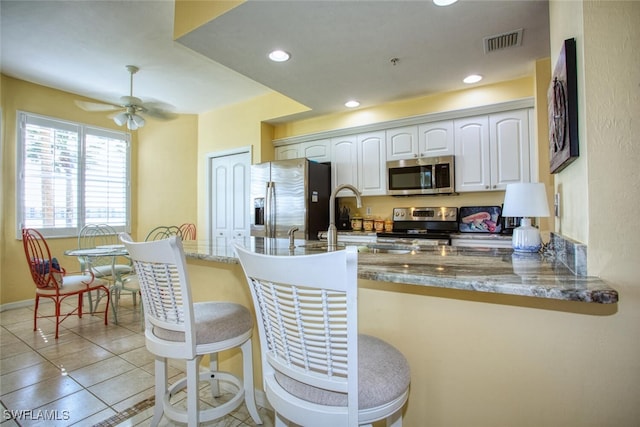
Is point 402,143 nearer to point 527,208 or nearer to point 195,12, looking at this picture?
point 527,208

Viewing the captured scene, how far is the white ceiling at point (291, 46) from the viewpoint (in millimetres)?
1938

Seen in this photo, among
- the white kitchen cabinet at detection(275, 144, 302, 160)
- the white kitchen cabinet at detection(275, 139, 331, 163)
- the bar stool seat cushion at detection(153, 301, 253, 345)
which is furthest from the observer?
the white kitchen cabinet at detection(275, 144, 302, 160)

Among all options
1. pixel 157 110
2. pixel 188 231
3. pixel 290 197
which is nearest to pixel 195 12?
pixel 157 110

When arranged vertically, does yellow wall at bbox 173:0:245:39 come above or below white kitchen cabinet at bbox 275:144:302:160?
above

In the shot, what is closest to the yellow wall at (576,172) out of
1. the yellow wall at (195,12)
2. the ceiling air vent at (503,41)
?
the ceiling air vent at (503,41)

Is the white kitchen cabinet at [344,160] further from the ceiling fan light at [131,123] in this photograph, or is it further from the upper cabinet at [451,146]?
the ceiling fan light at [131,123]

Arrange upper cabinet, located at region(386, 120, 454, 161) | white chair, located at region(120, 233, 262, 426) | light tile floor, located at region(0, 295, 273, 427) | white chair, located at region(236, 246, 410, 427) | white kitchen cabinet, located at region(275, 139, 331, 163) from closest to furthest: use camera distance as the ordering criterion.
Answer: white chair, located at region(236, 246, 410, 427), white chair, located at region(120, 233, 262, 426), light tile floor, located at region(0, 295, 273, 427), upper cabinet, located at region(386, 120, 454, 161), white kitchen cabinet, located at region(275, 139, 331, 163)

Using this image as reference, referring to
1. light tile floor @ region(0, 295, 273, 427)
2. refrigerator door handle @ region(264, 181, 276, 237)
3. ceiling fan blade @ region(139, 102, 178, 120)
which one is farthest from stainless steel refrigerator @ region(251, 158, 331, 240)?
light tile floor @ region(0, 295, 273, 427)

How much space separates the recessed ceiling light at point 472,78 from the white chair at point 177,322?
2851 millimetres

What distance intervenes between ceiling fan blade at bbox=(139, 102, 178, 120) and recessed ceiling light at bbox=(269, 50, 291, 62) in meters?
1.36

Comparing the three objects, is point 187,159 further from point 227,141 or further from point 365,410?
point 365,410

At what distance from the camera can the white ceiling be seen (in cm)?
194

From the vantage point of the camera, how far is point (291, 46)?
2.29m

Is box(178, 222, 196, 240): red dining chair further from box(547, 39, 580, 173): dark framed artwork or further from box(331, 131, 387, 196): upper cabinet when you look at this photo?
box(547, 39, 580, 173): dark framed artwork
